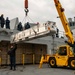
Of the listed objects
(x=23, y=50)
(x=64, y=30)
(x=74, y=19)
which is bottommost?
(x=23, y=50)

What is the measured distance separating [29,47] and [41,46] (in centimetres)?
205

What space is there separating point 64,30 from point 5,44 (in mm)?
6432

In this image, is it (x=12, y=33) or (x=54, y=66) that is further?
(x=12, y=33)

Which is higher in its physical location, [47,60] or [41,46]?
[41,46]

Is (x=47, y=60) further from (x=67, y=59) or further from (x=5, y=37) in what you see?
(x=5, y=37)

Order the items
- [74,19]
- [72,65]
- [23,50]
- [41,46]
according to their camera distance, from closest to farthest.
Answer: [72,65], [23,50], [41,46], [74,19]

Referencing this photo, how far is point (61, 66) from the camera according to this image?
19.2 m

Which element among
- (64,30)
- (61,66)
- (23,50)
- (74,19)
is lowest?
(61,66)

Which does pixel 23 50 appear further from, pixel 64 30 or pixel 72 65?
pixel 72 65

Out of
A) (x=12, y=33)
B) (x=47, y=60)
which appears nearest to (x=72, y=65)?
(x=47, y=60)

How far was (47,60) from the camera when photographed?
2014 cm

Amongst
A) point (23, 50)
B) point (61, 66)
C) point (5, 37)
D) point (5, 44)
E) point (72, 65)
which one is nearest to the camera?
point (72, 65)

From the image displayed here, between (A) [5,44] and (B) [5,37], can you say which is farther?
(A) [5,44]

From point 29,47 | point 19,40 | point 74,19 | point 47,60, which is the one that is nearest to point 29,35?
point 19,40
